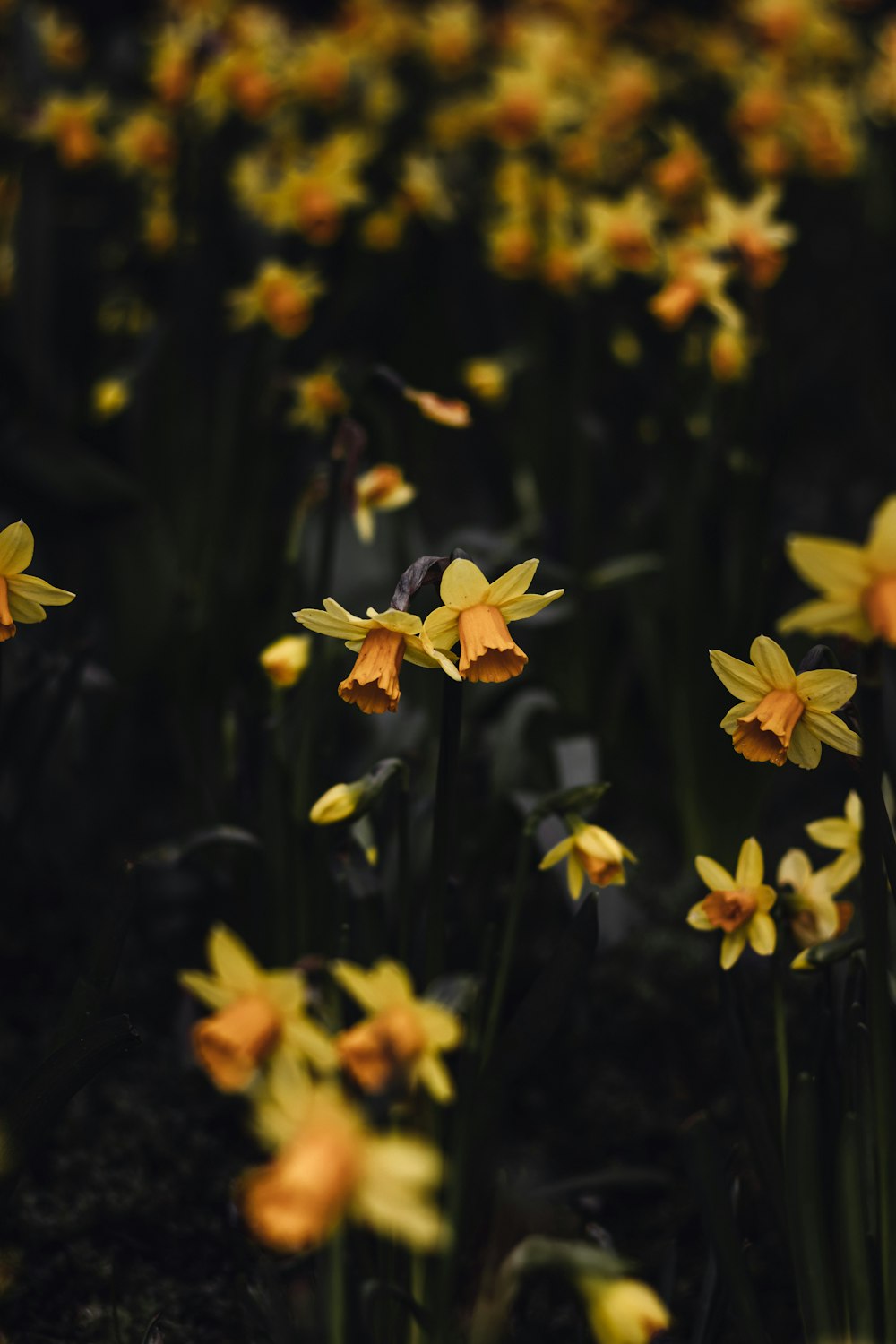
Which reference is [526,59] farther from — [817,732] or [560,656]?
[817,732]

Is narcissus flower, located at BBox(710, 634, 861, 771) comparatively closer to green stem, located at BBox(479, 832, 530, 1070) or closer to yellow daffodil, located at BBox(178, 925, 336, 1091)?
green stem, located at BBox(479, 832, 530, 1070)

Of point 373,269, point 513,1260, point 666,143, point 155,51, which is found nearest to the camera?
point 513,1260

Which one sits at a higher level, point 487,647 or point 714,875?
point 487,647

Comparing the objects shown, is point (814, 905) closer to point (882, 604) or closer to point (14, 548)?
point (882, 604)

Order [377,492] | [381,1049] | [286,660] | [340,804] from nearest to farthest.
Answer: [381,1049], [340,804], [286,660], [377,492]

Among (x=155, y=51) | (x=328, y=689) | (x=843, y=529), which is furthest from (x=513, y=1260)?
(x=155, y=51)

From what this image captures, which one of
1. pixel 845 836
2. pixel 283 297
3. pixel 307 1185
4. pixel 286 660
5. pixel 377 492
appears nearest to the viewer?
pixel 307 1185

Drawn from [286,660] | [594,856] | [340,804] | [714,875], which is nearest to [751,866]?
[714,875]
